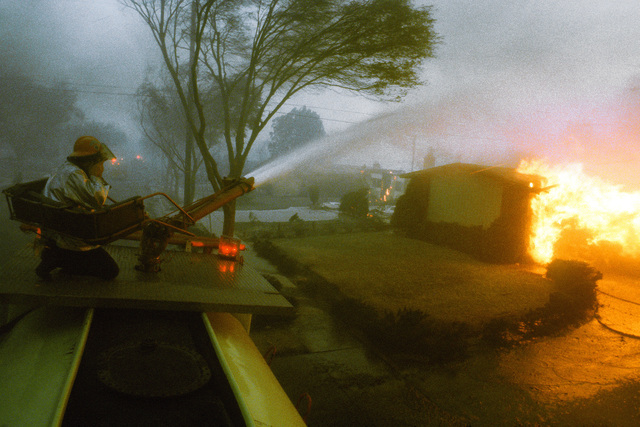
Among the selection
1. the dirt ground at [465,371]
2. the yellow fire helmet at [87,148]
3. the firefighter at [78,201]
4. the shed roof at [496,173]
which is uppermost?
the shed roof at [496,173]

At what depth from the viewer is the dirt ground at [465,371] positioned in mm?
4309

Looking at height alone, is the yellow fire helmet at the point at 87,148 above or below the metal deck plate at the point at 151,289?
above

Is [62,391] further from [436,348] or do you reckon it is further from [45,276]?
[436,348]

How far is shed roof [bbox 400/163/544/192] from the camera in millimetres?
13195

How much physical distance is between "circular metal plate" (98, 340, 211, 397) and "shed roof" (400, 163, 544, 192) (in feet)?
44.4

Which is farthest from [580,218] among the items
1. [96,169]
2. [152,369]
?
[152,369]

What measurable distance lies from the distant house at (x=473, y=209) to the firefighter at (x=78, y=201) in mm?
13052

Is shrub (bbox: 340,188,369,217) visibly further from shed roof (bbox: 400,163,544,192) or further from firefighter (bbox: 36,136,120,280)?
firefighter (bbox: 36,136,120,280)

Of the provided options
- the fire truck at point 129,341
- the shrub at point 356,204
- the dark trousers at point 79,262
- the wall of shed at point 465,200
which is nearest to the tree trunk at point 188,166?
the shrub at point 356,204

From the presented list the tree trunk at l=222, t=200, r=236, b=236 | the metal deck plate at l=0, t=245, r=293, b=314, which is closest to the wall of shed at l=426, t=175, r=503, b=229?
the tree trunk at l=222, t=200, r=236, b=236

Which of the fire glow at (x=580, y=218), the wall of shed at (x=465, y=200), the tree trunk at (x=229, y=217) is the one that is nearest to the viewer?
the tree trunk at (x=229, y=217)

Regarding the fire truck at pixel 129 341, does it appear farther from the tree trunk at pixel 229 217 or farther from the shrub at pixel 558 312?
the shrub at pixel 558 312

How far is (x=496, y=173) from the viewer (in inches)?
555

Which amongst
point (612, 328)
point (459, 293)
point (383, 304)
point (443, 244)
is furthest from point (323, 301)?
point (443, 244)
